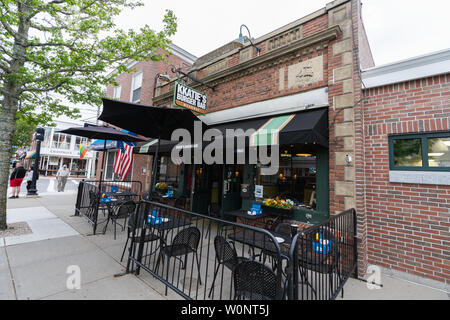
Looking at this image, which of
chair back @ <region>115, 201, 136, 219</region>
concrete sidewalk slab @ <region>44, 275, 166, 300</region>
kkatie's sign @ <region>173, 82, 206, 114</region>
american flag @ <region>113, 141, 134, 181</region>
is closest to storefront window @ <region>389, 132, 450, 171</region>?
concrete sidewalk slab @ <region>44, 275, 166, 300</region>

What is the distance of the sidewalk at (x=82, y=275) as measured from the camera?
2.93 metres

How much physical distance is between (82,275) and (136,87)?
37.9 feet

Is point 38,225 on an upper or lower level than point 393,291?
upper

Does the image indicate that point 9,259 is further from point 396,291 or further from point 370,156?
point 370,156

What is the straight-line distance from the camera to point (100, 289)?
3.02m

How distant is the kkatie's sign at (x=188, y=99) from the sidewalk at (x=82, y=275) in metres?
4.26

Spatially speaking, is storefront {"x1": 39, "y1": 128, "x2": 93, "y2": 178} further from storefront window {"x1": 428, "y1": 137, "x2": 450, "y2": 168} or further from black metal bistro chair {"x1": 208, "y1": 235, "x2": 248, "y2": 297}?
storefront window {"x1": 428, "y1": 137, "x2": 450, "y2": 168}

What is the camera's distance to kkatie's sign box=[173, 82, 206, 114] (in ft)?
19.8

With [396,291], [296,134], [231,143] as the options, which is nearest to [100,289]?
[231,143]

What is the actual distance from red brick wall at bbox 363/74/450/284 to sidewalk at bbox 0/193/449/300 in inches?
20.3

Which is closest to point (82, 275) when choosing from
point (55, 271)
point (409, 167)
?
→ point (55, 271)

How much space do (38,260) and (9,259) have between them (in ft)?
1.71

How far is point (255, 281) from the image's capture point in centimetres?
228

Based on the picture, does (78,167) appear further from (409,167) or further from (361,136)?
(409,167)
